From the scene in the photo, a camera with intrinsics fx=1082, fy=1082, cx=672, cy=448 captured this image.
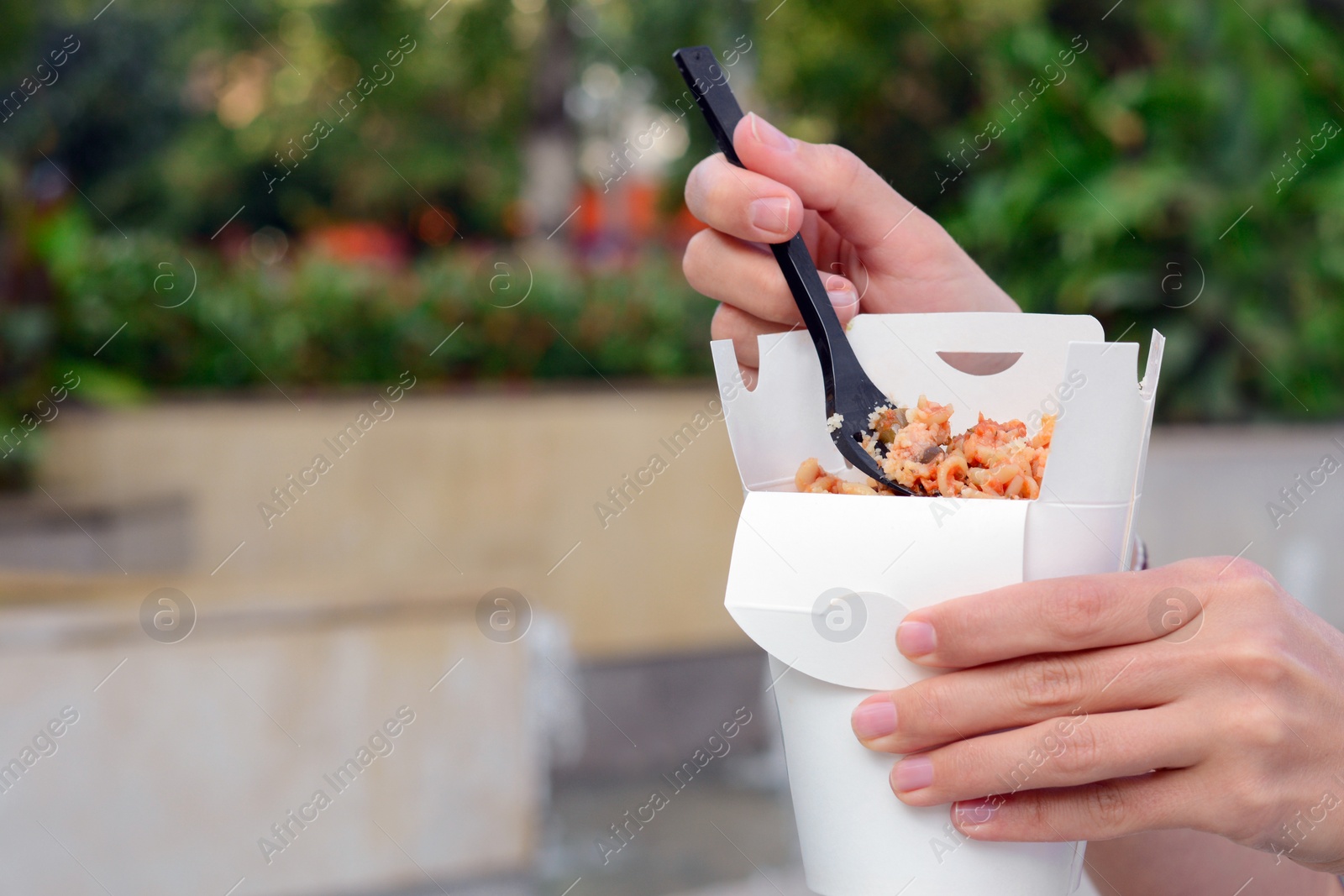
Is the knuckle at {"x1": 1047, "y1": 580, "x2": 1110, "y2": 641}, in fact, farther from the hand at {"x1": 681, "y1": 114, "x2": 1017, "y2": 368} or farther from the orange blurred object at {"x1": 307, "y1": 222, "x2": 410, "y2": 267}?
the orange blurred object at {"x1": 307, "y1": 222, "x2": 410, "y2": 267}

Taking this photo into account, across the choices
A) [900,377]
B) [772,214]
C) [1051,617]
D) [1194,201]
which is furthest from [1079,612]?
[1194,201]

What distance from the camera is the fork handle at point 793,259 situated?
0.96m

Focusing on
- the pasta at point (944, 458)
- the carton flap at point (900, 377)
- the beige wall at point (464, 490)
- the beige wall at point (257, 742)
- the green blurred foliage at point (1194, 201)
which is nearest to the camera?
the pasta at point (944, 458)

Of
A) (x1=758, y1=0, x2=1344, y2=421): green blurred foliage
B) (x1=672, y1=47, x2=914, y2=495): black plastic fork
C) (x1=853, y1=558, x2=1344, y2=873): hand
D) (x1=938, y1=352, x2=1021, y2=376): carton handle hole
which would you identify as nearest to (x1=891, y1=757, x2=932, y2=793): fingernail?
(x1=853, y1=558, x2=1344, y2=873): hand

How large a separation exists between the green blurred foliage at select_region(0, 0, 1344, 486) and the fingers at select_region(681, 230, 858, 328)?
3.33m

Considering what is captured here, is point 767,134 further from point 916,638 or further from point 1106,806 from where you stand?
point 1106,806

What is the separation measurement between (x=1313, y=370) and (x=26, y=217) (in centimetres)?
525

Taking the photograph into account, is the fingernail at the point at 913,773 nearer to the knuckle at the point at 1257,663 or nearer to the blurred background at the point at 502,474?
the knuckle at the point at 1257,663

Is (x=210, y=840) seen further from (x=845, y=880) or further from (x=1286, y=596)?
(x=1286, y=596)

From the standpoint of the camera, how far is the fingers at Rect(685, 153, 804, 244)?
3.22 ft

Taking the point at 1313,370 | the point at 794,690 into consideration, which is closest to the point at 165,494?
the point at 794,690

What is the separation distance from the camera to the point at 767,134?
1016 mm

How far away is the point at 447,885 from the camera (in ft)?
10.9

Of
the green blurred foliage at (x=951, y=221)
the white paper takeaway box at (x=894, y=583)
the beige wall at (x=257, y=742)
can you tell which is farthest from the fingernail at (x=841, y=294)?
the green blurred foliage at (x=951, y=221)
